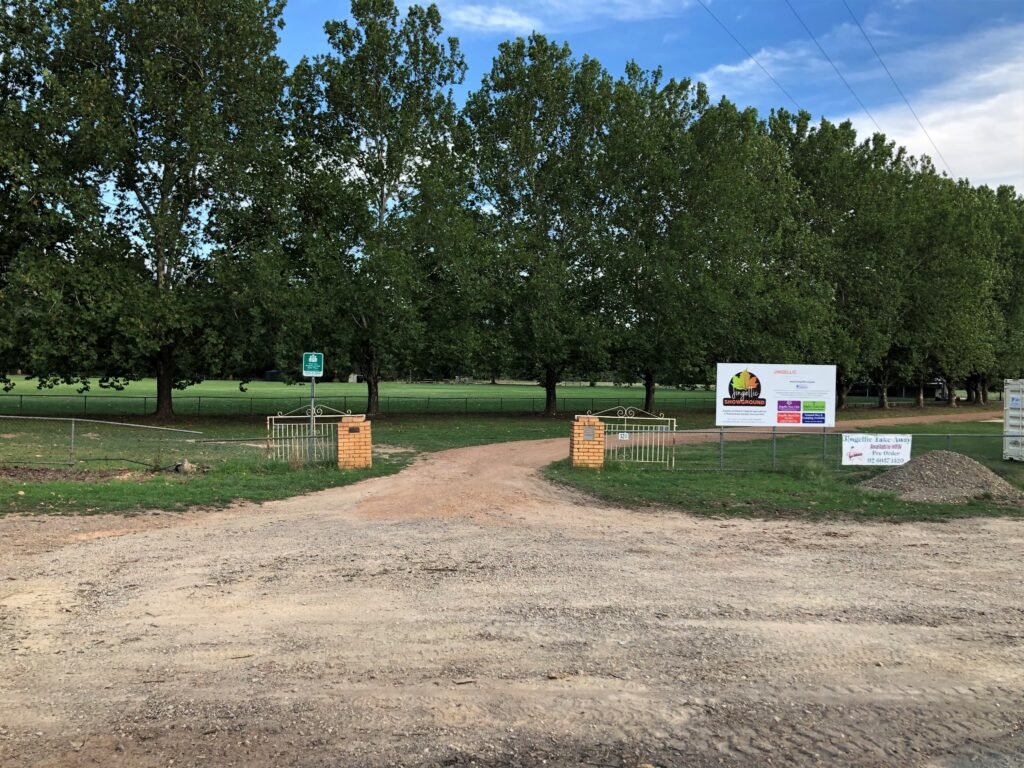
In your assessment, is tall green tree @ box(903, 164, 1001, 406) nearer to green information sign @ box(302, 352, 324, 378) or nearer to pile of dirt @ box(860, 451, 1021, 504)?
pile of dirt @ box(860, 451, 1021, 504)

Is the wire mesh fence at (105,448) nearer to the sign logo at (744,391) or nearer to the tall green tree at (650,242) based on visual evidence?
the sign logo at (744,391)

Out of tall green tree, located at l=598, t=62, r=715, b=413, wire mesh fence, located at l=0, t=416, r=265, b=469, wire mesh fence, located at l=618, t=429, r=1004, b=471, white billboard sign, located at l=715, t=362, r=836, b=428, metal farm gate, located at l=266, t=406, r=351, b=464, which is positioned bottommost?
wire mesh fence, located at l=618, t=429, r=1004, b=471

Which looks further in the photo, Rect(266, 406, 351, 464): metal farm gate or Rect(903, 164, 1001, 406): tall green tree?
Rect(903, 164, 1001, 406): tall green tree

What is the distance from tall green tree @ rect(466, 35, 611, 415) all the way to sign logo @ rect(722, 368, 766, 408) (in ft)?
51.1

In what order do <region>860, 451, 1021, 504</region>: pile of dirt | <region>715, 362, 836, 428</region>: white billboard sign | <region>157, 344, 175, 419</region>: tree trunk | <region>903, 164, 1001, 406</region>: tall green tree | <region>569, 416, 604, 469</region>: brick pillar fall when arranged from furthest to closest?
<region>903, 164, 1001, 406</region>: tall green tree
<region>157, 344, 175, 419</region>: tree trunk
<region>715, 362, 836, 428</region>: white billboard sign
<region>569, 416, 604, 469</region>: brick pillar
<region>860, 451, 1021, 504</region>: pile of dirt

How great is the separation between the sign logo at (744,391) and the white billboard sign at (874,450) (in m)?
2.83

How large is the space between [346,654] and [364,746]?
1.28m

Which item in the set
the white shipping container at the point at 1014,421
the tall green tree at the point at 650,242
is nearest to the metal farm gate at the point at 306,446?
the white shipping container at the point at 1014,421

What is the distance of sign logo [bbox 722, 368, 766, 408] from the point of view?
61.2 feet

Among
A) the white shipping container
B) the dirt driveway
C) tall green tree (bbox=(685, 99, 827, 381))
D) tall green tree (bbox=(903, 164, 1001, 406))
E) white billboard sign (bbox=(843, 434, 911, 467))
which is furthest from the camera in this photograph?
tall green tree (bbox=(903, 164, 1001, 406))

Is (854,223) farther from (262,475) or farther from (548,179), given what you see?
(262,475)

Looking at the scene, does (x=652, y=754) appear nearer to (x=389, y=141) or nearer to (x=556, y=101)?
(x=389, y=141)

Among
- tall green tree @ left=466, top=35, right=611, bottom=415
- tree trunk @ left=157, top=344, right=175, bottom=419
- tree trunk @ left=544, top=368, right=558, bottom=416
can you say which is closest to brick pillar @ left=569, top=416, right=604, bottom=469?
tall green tree @ left=466, top=35, right=611, bottom=415

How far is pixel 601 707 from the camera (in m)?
4.07
